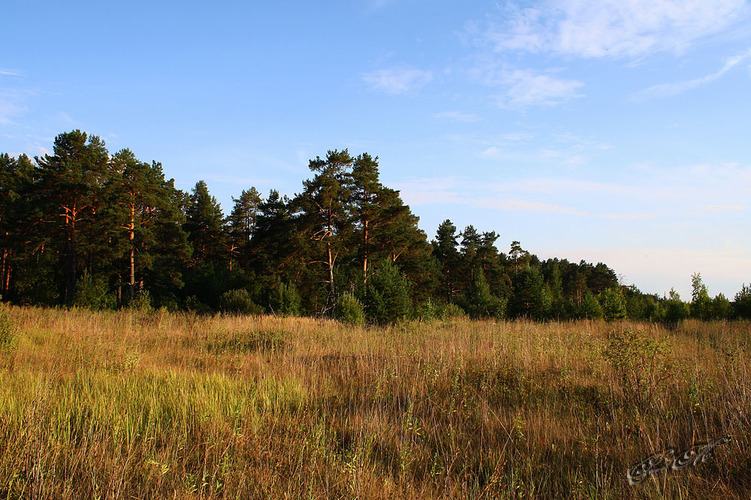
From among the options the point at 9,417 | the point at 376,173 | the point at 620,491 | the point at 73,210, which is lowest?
the point at 620,491

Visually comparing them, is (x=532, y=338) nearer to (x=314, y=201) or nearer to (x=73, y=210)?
(x=314, y=201)

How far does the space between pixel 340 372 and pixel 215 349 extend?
3.40m

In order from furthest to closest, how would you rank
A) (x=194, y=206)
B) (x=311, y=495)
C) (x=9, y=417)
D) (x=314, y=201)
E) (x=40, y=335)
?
(x=194, y=206), (x=314, y=201), (x=40, y=335), (x=9, y=417), (x=311, y=495)

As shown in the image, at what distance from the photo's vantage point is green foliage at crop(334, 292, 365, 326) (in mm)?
14094

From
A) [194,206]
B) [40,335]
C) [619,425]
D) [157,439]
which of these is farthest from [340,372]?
[194,206]

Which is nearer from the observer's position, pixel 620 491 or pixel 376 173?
pixel 620 491

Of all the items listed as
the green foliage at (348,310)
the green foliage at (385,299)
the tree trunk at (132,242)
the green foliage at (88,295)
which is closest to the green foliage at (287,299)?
the green foliage at (88,295)

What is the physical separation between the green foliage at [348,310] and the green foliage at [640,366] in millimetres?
8982

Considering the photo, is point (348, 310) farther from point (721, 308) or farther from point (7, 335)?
point (721, 308)

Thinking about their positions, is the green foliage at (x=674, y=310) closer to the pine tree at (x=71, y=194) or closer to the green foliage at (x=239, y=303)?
the green foliage at (x=239, y=303)

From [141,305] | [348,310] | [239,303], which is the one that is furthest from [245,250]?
[348,310]

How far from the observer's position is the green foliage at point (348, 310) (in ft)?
46.2

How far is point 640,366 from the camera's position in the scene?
208 inches

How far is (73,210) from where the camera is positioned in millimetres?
28250
